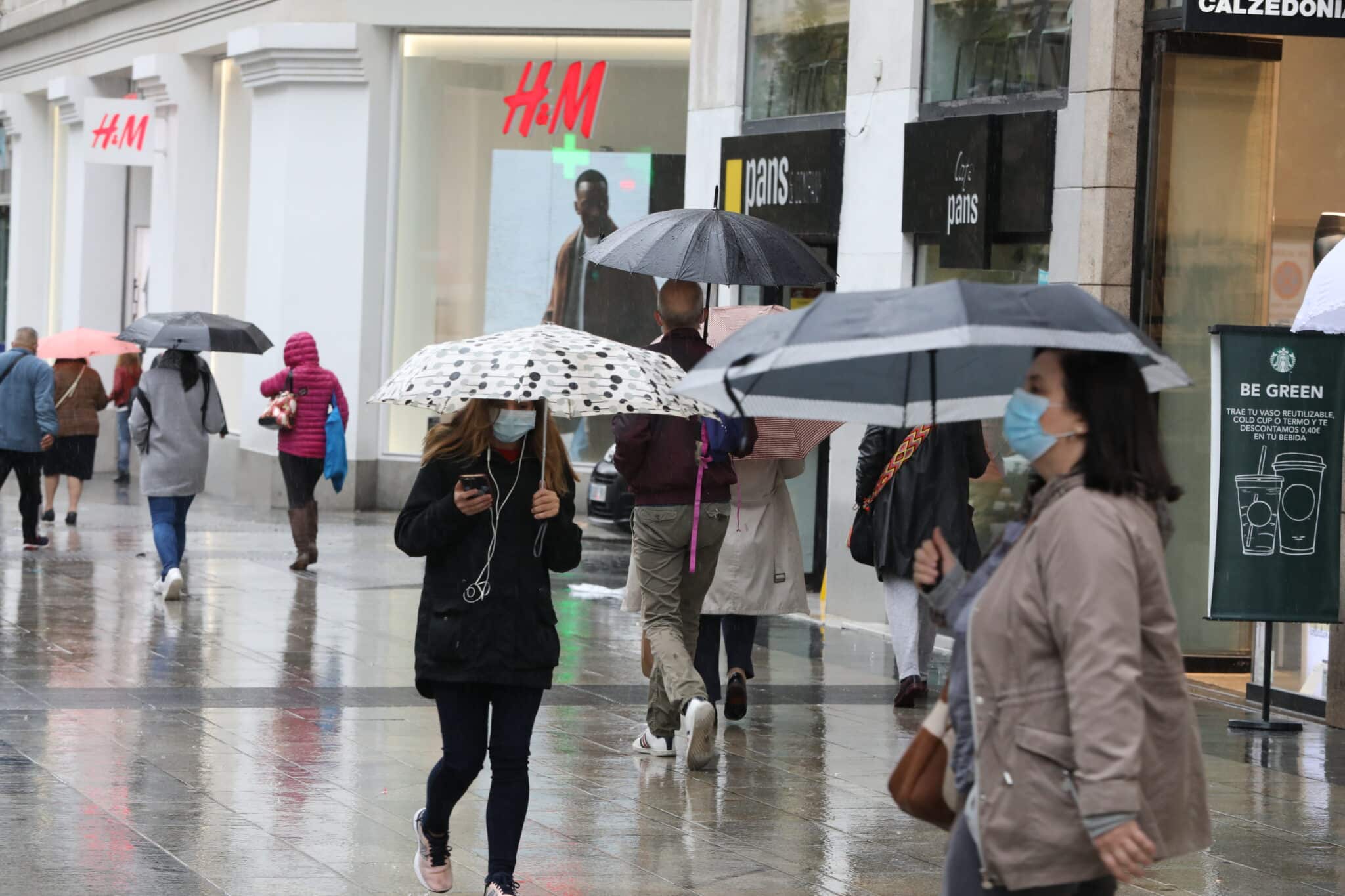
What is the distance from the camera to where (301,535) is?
15258mm

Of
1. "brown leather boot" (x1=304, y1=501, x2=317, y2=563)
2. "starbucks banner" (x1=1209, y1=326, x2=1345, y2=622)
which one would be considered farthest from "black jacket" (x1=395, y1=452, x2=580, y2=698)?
"brown leather boot" (x1=304, y1=501, x2=317, y2=563)

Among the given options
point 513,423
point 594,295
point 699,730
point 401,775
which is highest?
point 594,295

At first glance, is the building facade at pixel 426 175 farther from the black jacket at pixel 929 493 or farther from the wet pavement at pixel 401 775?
the black jacket at pixel 929 493

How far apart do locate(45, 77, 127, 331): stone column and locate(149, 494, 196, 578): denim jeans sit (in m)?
15.5

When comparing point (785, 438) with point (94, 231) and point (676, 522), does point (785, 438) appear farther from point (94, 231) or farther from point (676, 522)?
point (94, 231)

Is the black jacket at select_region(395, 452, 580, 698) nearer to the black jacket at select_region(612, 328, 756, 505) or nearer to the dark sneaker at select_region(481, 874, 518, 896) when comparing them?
the dark sneaker at select_region(481, 874, 518, 896)

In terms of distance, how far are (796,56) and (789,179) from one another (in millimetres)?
998

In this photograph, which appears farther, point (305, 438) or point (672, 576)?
point (305, 438)

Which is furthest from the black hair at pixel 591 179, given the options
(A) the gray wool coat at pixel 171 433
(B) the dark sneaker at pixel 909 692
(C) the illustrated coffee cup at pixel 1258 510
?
(C) the illustrated coffee cup at pixel 1258 510

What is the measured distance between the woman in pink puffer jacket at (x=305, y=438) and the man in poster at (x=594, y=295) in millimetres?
5180

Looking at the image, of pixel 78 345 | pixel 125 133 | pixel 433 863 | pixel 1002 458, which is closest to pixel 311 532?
pixel 78 345

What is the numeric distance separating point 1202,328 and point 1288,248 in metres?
0.65

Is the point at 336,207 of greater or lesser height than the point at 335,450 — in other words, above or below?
above

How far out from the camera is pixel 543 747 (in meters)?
8.60
